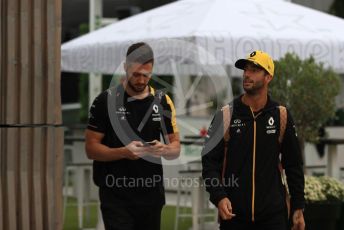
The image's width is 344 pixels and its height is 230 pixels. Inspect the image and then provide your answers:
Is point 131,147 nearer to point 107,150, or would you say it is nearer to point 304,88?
point 107,150

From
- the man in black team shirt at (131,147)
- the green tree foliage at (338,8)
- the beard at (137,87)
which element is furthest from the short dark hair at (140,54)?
the green tree foliage at (338,8)

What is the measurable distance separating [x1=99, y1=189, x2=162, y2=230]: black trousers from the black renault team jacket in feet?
2.14

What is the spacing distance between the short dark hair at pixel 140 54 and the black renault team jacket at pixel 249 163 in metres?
0.78

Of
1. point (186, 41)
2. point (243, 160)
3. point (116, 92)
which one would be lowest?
point (243, 160)

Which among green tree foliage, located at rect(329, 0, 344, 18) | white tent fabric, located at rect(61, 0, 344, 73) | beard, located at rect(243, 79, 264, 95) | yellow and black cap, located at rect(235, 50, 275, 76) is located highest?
green tree foliage, located at rect(329, 0, 344, 18)

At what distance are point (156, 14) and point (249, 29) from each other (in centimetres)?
184

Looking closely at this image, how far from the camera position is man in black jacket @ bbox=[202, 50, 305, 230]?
Result: 6648 mm

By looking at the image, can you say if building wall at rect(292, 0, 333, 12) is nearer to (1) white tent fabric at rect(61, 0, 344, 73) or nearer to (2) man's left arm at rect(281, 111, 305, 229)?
(1) white tent fabric at rect(61, 0, 344, 73)

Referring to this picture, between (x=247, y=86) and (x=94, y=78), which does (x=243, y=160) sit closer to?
(x=247, y=86)

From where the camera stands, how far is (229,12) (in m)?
11.9

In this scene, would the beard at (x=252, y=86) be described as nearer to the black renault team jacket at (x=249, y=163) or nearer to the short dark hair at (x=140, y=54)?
the black renault team jacket at (x=249, y=163)

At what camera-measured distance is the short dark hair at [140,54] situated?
23.5 ft

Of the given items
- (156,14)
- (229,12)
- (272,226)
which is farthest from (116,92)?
(156,14)

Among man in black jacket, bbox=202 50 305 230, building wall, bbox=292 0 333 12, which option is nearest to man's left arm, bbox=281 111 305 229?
man in black jacket, bbox=202 50 305 230
